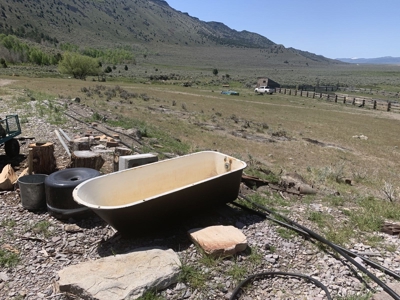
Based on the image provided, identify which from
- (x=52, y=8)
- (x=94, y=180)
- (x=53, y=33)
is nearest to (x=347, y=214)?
(x=94, y=180)

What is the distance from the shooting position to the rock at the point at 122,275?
344 cm

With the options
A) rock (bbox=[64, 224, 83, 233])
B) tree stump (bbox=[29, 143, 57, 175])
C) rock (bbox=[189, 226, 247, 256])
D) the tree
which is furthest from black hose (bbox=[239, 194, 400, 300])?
the tree

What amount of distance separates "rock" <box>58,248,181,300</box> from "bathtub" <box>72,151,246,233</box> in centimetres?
59

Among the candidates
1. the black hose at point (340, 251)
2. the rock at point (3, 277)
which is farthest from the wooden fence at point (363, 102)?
the rock at point (3, 277)

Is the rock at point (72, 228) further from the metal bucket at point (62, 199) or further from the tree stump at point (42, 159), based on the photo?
the tree stump at point (42, 159)

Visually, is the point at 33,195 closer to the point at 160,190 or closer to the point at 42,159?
the point at 42,159

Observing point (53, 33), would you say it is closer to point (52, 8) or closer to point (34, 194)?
point (52, 8)

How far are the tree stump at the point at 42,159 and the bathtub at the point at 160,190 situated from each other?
2.23 m

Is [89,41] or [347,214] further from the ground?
[89,41]

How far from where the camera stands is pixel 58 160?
8109mm

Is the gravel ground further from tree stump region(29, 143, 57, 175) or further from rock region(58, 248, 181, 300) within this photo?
tree stump region(29, 143, 57, 175)

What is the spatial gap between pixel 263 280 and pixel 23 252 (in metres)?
3.22

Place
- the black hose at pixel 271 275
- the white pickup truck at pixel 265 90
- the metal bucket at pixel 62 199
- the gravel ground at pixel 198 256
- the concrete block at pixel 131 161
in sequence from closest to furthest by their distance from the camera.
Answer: the black hose at pixel 271 275
the gravel ground at pixel 198 256
the metal bucket at pixel 62 199
the concrete block at pixel 131 161
the white pickup truck at pixel 265 90

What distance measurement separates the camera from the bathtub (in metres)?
4.48
